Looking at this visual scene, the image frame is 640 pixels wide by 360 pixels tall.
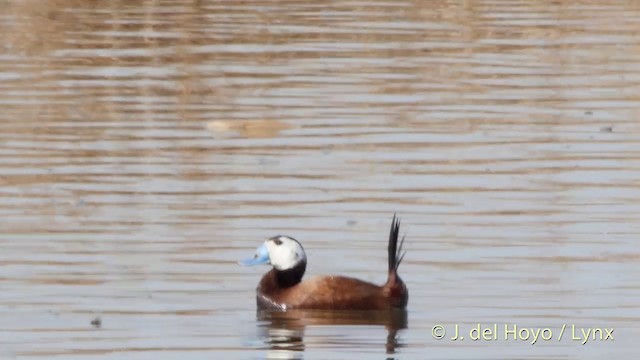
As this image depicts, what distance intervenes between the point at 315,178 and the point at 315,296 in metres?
3.25

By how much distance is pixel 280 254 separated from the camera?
1196cm

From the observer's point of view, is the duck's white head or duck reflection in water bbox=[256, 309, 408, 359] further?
the duck's white head

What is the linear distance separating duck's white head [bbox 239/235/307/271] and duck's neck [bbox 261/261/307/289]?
0.8 inches

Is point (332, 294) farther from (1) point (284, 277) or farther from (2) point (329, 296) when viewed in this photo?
(1) point (284, 277)

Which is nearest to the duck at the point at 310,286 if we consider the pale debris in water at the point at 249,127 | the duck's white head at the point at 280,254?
the duck's white head at the point at 280,254

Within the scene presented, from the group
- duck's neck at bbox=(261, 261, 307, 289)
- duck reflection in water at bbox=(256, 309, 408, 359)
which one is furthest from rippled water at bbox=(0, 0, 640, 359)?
duck's neck at bbox=(261, 261, 307, 289)

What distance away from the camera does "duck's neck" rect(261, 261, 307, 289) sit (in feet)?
38.8

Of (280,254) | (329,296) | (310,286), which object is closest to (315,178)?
(280,254)

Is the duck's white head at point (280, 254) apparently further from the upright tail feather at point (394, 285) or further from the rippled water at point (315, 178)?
the upright tail feather at point (394, 285)

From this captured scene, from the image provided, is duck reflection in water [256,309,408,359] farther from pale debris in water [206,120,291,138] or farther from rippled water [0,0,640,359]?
pale debris in water [206,120,291,138]

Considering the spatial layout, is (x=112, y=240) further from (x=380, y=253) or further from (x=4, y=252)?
(x=380, y=253)

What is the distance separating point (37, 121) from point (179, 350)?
23.4 feet

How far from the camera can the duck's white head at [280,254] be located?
11930 mm

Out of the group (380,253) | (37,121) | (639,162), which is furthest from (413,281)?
(37,121)
